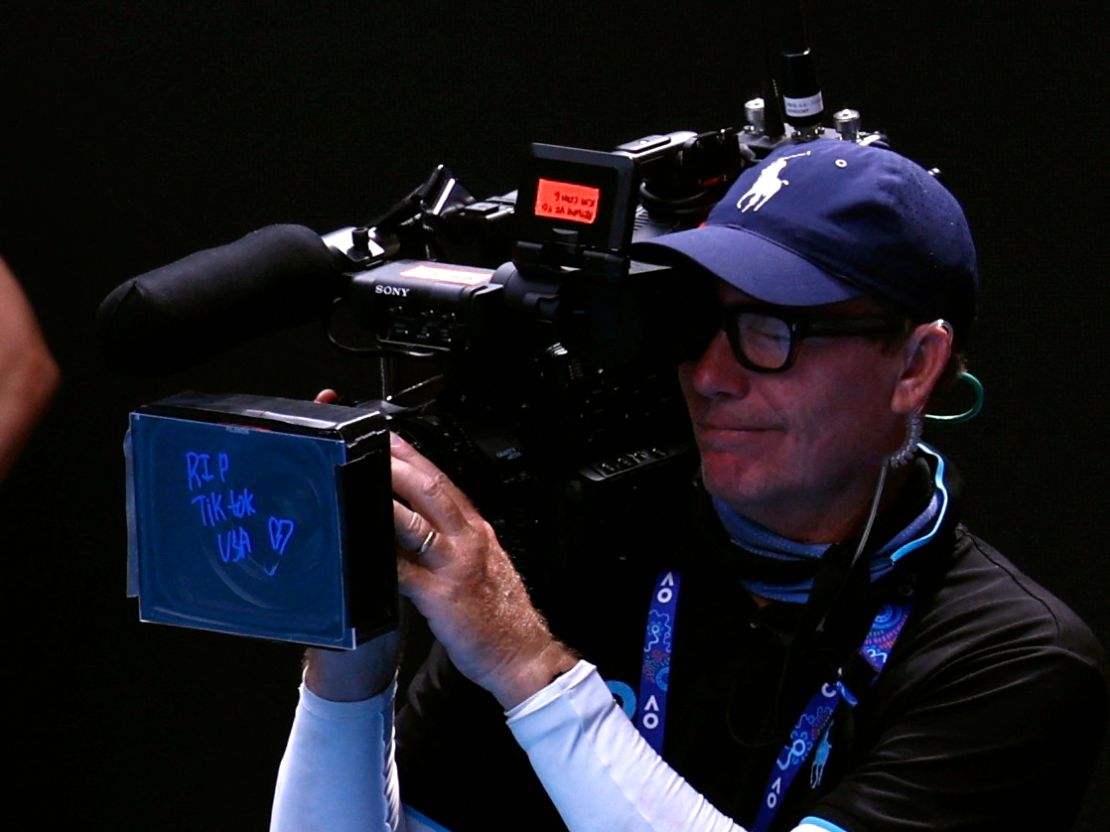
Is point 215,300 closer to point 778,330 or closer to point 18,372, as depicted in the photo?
point 778,330

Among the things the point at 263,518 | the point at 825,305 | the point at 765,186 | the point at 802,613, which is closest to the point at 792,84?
the point at 765,186

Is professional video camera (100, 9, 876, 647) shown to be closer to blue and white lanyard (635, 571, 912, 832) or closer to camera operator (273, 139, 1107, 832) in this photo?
camera operator (273, 139, 1107, 832)

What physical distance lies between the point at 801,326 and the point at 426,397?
1.03 ft

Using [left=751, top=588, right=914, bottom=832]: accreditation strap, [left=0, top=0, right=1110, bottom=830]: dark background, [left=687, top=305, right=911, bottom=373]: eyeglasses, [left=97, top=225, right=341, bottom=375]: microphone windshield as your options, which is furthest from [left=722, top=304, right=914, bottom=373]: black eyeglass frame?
[left=0, top=0, right=1110, bottom=830]: dark background

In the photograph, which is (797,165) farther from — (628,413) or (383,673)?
(383,673)

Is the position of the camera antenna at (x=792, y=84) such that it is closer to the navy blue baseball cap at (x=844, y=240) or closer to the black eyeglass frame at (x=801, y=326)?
the navy blue baseball cap at (x=844, y=240)

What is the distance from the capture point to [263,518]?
1.28 metres

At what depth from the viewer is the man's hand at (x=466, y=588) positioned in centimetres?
132

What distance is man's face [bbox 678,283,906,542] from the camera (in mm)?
1400

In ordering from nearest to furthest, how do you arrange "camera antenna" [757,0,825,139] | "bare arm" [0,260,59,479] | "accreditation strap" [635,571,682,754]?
1. "accreditation strap" [635,571,682,754]
2. "camera antenna" [757,0,825,139]
3. "bare arm" [0,260,59,479]

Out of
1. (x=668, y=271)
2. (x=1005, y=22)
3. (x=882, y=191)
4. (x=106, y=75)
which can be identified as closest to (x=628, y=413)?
(x=668, y=271)

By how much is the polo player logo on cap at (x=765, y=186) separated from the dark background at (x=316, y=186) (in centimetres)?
76

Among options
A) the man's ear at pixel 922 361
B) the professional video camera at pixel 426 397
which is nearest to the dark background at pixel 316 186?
the professional video camera at pixel 426 397

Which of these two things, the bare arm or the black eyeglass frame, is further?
the bare arm
